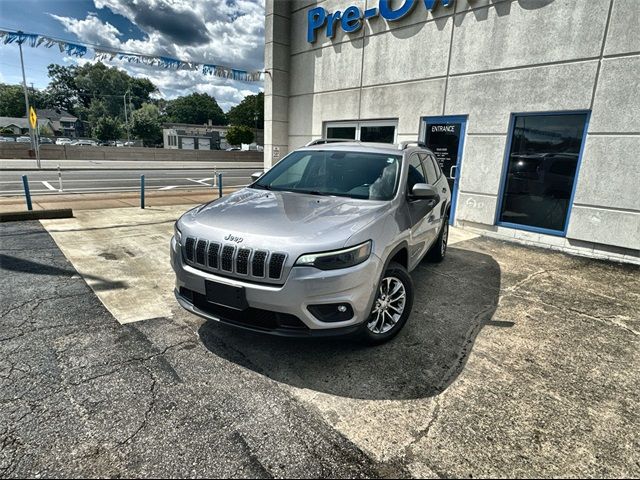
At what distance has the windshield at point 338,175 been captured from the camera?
12.5ft

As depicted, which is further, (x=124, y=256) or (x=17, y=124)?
(x=17, y=124)

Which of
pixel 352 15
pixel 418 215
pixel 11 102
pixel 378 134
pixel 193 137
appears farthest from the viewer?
pixel 11 102

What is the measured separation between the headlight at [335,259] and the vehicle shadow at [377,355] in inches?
22.2

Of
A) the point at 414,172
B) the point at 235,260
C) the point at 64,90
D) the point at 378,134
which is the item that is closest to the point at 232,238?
the point at 235,260

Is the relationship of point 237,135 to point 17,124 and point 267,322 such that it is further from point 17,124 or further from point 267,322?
point 267,322

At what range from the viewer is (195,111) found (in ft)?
378

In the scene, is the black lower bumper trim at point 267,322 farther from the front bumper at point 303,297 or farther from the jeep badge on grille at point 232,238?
the jeep badge on grille at point 232,238

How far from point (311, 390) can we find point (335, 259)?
96 cm

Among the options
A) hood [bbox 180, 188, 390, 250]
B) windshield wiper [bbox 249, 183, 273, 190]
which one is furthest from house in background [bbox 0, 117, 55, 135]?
hood [bbox 180, 188, 390, 250]

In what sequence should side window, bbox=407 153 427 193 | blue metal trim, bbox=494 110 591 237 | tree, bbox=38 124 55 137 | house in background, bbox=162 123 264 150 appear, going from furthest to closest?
tree, bbox=38 124 55 137 → house in background, bbox=162 123 264 150 → blue metal trim, bbox=494 110 591 237 → side window, bbox=407 153 427 193

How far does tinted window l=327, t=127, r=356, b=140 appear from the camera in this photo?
10500 mm

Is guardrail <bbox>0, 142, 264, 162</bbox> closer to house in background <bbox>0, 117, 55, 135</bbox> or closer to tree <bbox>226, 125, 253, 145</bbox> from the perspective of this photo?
tree <bbox>226, 125, 253, 145</bbox>

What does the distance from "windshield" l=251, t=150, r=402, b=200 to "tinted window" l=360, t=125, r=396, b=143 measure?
549 centimetres

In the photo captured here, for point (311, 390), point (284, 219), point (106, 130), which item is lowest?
point (311, 390)
